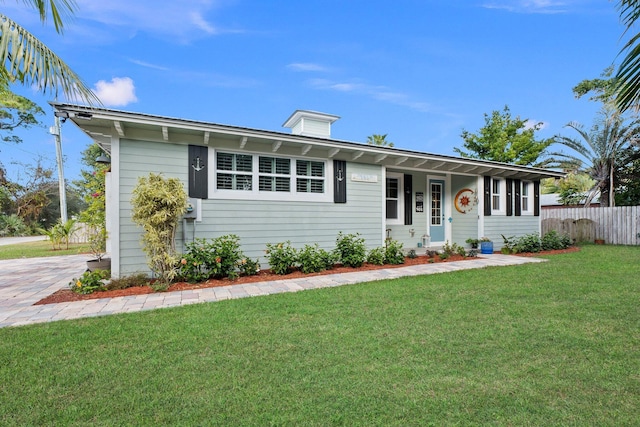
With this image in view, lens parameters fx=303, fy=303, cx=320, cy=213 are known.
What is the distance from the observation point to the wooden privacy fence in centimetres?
1195

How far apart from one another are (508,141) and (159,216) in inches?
829

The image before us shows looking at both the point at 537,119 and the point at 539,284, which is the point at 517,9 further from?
the point at 537,119

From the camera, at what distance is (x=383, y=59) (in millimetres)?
12414

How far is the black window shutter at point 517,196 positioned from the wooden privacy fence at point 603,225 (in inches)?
144

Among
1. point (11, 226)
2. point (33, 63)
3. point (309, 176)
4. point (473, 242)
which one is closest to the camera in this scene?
point (33, 63)

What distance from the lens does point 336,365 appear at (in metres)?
2.38

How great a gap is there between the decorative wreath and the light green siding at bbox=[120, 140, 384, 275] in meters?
3.95

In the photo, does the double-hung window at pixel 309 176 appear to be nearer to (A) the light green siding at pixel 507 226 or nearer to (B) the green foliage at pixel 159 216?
(B) the green foliage at pixel 159 216

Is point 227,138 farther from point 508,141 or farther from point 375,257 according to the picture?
point 508,141

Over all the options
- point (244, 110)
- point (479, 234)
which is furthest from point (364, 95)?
point (479, 234)

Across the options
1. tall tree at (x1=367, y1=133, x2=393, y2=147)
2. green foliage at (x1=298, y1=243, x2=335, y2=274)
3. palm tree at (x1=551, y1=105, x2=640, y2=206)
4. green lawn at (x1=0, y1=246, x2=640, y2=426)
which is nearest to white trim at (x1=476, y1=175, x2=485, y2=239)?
green lawn at (x1=0, y1=246, x2=640, y2=426)

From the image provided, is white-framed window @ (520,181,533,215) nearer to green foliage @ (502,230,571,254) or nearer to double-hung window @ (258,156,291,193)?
green foliage @ (502,230,571,254)

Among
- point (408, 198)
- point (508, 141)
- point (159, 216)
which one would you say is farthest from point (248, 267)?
point (508, 141)

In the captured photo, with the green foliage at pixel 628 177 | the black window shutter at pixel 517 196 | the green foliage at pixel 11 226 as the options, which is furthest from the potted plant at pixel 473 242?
the green foliage at pixel 11 226
